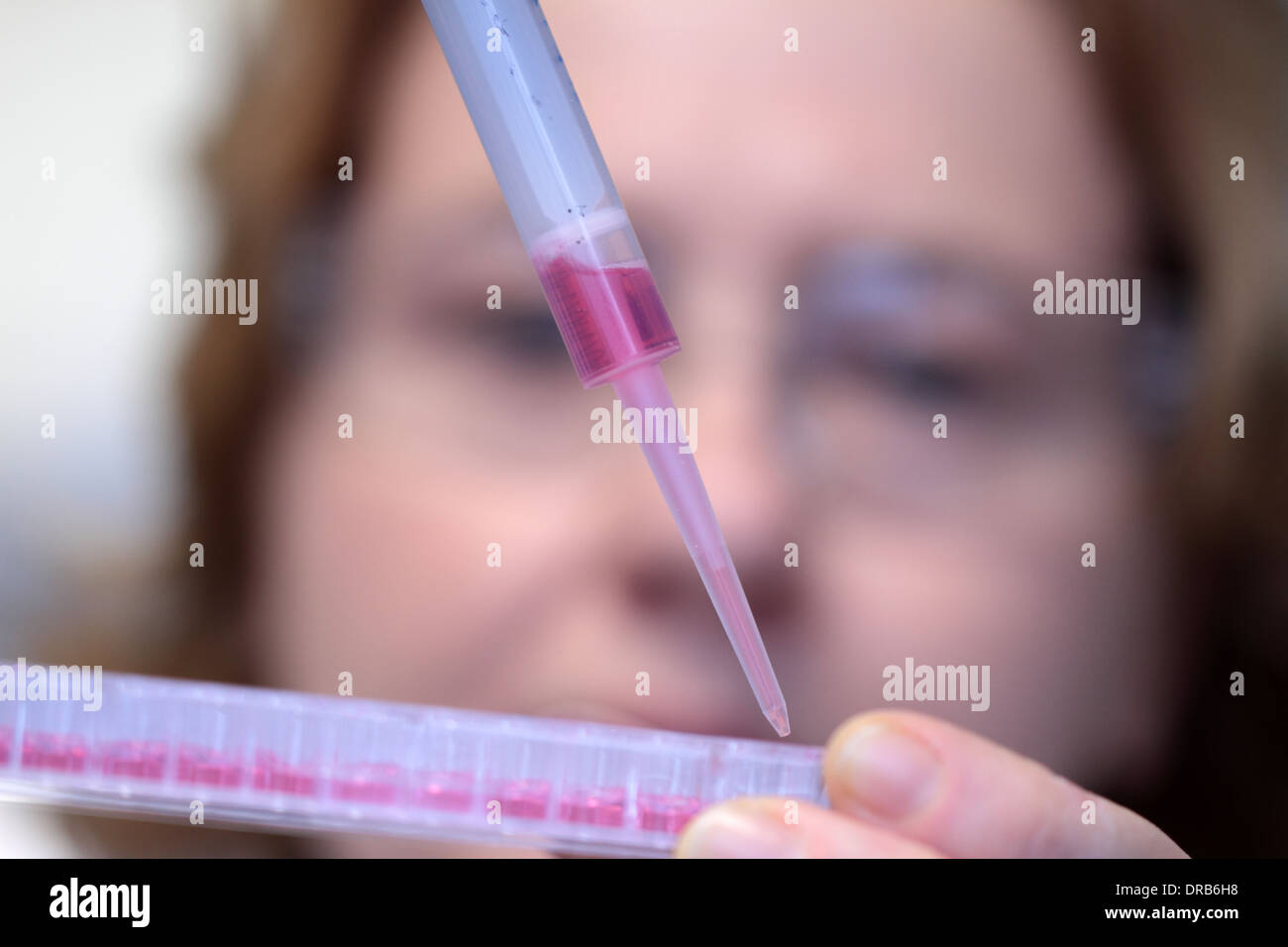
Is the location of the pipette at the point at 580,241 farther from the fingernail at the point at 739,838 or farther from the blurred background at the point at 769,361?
the blurred background at the point at 769,361

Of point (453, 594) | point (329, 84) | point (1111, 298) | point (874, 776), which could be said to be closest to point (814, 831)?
point (874, 776)

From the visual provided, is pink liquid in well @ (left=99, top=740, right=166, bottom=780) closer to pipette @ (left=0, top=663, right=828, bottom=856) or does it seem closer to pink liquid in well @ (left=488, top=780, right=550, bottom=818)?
pipette @ (left=0, top=663, right=828, bottom=856)

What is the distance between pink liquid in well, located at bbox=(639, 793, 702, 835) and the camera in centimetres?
36

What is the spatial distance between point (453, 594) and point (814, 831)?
29cm

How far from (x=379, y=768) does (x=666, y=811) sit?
12cm

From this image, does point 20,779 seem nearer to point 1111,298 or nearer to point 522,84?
point 522,84

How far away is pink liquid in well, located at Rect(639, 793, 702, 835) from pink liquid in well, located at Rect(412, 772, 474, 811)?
69mm

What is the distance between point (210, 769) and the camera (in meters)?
0.36

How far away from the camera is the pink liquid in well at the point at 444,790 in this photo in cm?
35

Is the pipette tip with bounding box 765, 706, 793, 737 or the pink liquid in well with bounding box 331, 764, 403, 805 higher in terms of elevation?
the pipette tip with bounding box 765, 706, 793, 737

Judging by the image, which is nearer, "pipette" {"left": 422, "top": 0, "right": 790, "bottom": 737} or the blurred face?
"pipette" {"left": 422, "top": 0, "right": 790, "bottom": 737}

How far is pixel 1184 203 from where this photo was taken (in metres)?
0.59

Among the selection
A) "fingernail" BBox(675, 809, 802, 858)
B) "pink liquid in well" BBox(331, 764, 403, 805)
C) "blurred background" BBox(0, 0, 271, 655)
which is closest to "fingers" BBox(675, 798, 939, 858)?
"fingernail" BBox(675, 809, 802, 858)
